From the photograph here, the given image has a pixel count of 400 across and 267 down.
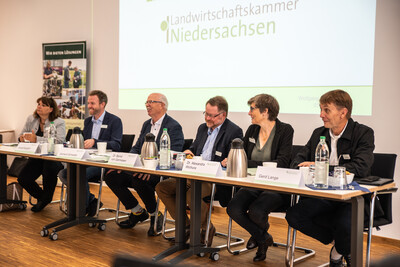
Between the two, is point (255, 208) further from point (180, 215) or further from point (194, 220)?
point (180, 215)

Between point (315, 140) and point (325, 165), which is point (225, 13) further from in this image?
point (325, 165)

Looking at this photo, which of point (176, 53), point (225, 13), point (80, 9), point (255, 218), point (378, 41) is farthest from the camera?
point (80, 9)

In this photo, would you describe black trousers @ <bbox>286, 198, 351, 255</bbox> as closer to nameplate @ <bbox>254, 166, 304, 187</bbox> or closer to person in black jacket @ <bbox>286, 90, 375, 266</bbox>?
person in black jacket @ <bbox>286, 90, 375, 266</bbox>

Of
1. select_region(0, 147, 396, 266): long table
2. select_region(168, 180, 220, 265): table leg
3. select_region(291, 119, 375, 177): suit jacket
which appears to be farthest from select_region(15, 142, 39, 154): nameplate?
select_region(291, 119, 375, 177): suit jacket

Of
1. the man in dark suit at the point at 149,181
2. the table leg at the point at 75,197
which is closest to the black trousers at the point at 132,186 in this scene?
the man in dark suit at the point at 149,181

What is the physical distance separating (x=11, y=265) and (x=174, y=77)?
2.91 metres

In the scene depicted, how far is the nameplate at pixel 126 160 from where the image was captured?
3041mm

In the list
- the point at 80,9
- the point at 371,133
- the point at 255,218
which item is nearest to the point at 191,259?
the point at 255,218

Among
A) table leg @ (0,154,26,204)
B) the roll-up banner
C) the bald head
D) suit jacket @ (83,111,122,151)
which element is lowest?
table leg @ (0,154,26,204)

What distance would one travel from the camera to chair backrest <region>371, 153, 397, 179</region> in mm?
2846

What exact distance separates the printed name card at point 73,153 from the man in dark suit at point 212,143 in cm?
64

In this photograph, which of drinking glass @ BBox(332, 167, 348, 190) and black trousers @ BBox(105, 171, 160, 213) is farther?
black trousers @ BBox(105, 171, 160, 213)

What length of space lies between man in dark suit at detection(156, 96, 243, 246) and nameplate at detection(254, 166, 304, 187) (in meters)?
0.96

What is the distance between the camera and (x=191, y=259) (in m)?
3.19
